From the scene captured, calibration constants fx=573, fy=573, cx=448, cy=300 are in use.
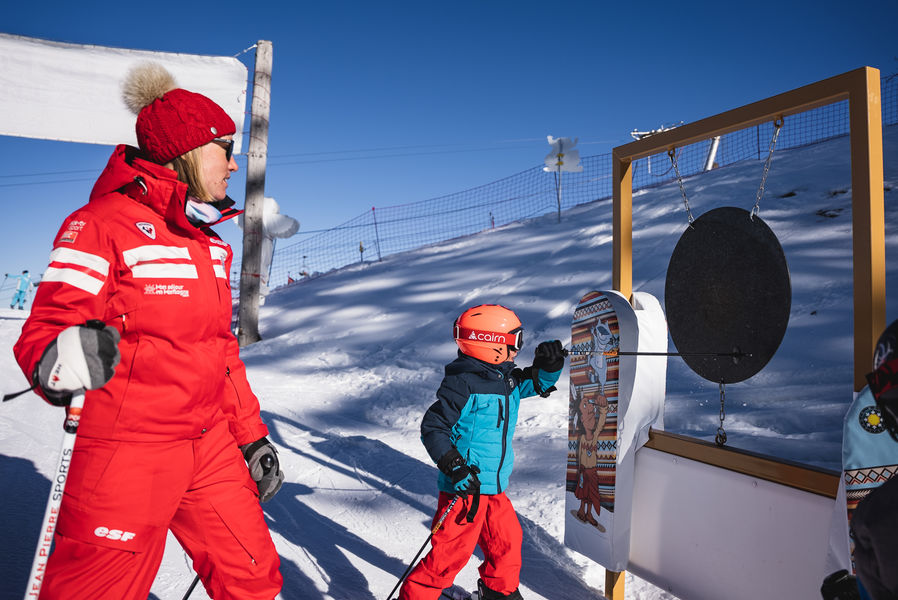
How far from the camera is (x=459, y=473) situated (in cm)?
218

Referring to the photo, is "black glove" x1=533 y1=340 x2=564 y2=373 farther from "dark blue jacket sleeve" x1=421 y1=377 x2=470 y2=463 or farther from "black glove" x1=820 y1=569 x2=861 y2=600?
"black glove" x1=820 y1=569 x2=861 y2=600

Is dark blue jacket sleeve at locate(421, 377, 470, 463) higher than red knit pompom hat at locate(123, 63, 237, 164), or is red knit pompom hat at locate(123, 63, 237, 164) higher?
red knit pompom hat at locate(123, 63, 237, 164)

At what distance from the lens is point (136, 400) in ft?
4.65

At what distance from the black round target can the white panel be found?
0.45 m

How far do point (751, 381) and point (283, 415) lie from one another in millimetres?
4593

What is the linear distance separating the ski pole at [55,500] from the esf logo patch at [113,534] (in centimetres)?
9

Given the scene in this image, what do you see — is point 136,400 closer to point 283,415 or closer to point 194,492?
point 194,492

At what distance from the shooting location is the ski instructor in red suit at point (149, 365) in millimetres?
1308

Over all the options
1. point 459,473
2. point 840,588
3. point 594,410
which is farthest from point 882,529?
point 594,410

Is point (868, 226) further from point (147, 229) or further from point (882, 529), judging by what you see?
point (147, 229)

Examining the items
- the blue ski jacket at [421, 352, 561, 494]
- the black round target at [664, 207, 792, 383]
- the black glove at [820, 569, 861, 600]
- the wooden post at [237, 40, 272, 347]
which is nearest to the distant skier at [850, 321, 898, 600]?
the black glove at [820, 569, 861, 600]

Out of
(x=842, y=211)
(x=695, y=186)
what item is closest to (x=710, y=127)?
(x=842, y=211)

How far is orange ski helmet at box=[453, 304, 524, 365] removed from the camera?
2.44 meters

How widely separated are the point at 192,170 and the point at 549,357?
1653 millimetres
